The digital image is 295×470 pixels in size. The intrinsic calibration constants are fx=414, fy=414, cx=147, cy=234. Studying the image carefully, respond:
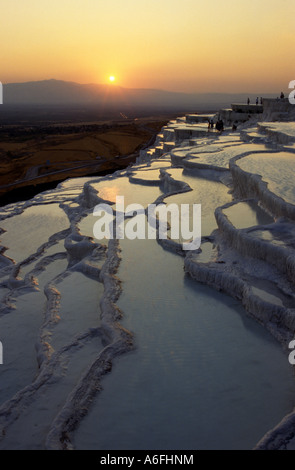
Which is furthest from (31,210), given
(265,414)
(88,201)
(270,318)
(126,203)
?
(265,414)

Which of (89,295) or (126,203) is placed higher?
(126,203)

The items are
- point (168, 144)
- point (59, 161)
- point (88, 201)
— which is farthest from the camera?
point (59, 161)

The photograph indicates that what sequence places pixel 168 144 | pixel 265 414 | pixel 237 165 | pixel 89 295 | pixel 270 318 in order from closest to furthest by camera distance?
1. pixel 265 414
2. pixel 270 318
3. pixel 89 295
4. pixel 237 165
5. pixel 168 144

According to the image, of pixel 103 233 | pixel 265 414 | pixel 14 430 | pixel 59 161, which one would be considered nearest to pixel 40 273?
pixel 103 233

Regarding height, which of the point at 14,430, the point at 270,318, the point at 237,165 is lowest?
the point at 14,430

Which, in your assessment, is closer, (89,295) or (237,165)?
(89,295)

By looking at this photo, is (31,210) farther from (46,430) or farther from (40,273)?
(46,430)

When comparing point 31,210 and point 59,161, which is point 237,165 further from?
point 59,161
